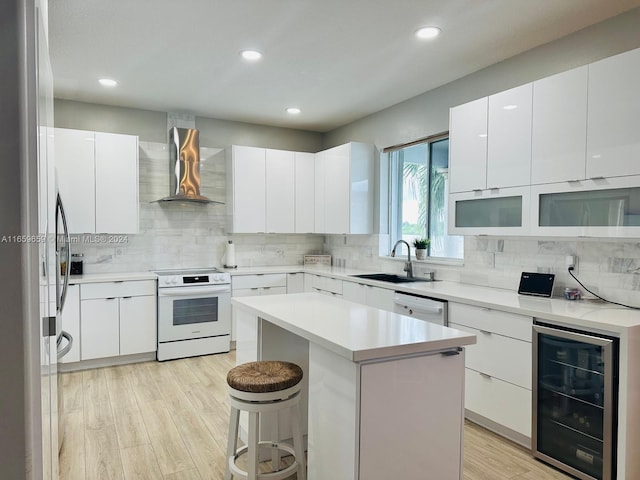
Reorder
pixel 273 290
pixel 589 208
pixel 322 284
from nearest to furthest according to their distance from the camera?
1. pixel 589 208
2. pixel 322 284
3. pixel 273 290

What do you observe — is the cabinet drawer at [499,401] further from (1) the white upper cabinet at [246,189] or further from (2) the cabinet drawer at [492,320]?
(1) the white upper cabinet at [246,189]

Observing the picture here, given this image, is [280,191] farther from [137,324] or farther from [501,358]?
[501,358]

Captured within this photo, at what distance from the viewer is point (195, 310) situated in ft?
15.8

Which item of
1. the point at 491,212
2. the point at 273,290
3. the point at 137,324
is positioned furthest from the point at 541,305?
the point at 137,324

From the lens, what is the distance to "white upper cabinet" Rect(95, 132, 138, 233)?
14.9 feet

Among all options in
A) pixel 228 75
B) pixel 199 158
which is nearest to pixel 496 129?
pixel 228 75

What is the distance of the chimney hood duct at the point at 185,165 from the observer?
5.00m

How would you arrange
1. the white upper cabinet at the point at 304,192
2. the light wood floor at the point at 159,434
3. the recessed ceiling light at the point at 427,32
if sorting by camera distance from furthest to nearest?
the white upper cabinet at the point at 304,192 < the recessed ceiling light at the point at 427,32 < the light wood floor at the point at 159,434

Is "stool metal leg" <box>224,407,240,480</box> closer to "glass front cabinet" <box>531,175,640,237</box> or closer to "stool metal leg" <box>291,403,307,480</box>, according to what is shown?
"stool metal leg" <box>291,403,307,480</box>

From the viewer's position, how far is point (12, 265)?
1.09 m

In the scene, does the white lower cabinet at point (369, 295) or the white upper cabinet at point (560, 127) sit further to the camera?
the white lower cabinet at point (369, 295)

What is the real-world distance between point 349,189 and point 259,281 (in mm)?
1495

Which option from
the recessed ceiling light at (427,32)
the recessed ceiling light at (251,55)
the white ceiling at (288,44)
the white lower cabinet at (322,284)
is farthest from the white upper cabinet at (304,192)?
the recessed ceiling light at (427,32)

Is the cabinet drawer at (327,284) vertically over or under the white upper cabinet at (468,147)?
under
